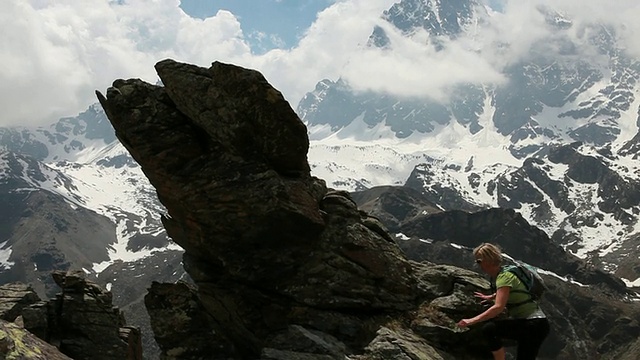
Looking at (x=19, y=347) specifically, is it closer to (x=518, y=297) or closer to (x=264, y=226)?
(x=264, y=226)

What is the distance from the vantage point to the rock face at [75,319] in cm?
4088

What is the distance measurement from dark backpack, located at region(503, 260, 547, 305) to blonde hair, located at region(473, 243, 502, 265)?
36cm

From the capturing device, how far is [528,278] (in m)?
18.1

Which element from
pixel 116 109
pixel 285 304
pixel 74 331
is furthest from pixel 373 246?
pixel 74 331

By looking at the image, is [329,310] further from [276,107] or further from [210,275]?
[276,107]

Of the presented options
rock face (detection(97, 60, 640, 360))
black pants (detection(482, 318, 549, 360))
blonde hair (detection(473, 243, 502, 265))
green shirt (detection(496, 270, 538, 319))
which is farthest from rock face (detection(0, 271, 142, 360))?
green shirt (detection(496, 270, 538, 319))

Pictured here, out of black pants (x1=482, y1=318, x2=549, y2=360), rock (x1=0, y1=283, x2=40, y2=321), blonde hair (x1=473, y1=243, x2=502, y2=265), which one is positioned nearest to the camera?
black pants (x1=482, y1=318, x2=549, y2=360)

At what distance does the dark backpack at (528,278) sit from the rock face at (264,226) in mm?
6821

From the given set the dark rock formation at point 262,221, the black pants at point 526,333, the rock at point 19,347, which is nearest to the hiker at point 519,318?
the black pants at point 526,333

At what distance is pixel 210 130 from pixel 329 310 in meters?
10.1

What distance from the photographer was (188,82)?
26844 mm

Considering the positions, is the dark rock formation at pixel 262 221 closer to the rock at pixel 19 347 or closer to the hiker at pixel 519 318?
the hiker at pixel 519 318

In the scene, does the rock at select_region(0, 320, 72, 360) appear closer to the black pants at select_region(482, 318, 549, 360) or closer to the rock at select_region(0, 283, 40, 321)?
the black pants at select_region(482, 318, 549, 360)

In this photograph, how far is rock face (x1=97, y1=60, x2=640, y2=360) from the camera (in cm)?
2555
